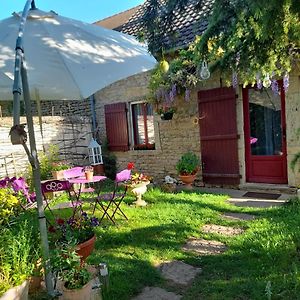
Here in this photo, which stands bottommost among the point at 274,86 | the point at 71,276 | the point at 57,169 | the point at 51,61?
the point at 71,276

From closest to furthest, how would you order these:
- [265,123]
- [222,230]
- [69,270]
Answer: [69,270] < [222,230] < [265,123]

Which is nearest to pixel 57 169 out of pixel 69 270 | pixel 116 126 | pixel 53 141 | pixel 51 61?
pixel 53 141

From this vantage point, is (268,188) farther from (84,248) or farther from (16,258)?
(16,258)

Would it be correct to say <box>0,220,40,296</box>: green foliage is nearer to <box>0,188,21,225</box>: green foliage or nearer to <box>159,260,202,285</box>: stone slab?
<box>0,188,21,225</box>: green foliage

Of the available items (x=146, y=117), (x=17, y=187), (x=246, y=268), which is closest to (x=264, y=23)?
(x=246, y=268)

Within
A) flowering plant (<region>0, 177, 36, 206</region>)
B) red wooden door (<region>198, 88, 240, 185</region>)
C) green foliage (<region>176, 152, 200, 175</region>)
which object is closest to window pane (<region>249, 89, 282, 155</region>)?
red wooden door (<region>198, 88, 240, 185</region>)

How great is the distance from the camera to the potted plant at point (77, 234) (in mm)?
2959

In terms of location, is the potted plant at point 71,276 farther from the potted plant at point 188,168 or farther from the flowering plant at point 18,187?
the potted plant at point 188,168

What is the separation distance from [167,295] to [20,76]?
2088 mm

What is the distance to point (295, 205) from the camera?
4992 mm

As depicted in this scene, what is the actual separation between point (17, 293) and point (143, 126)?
692 cm

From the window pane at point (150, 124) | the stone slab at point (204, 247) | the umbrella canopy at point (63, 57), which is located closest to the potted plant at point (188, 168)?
the window pane at point (150, 124)

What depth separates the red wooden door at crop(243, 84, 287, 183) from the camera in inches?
253

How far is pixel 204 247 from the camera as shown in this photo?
391cm
